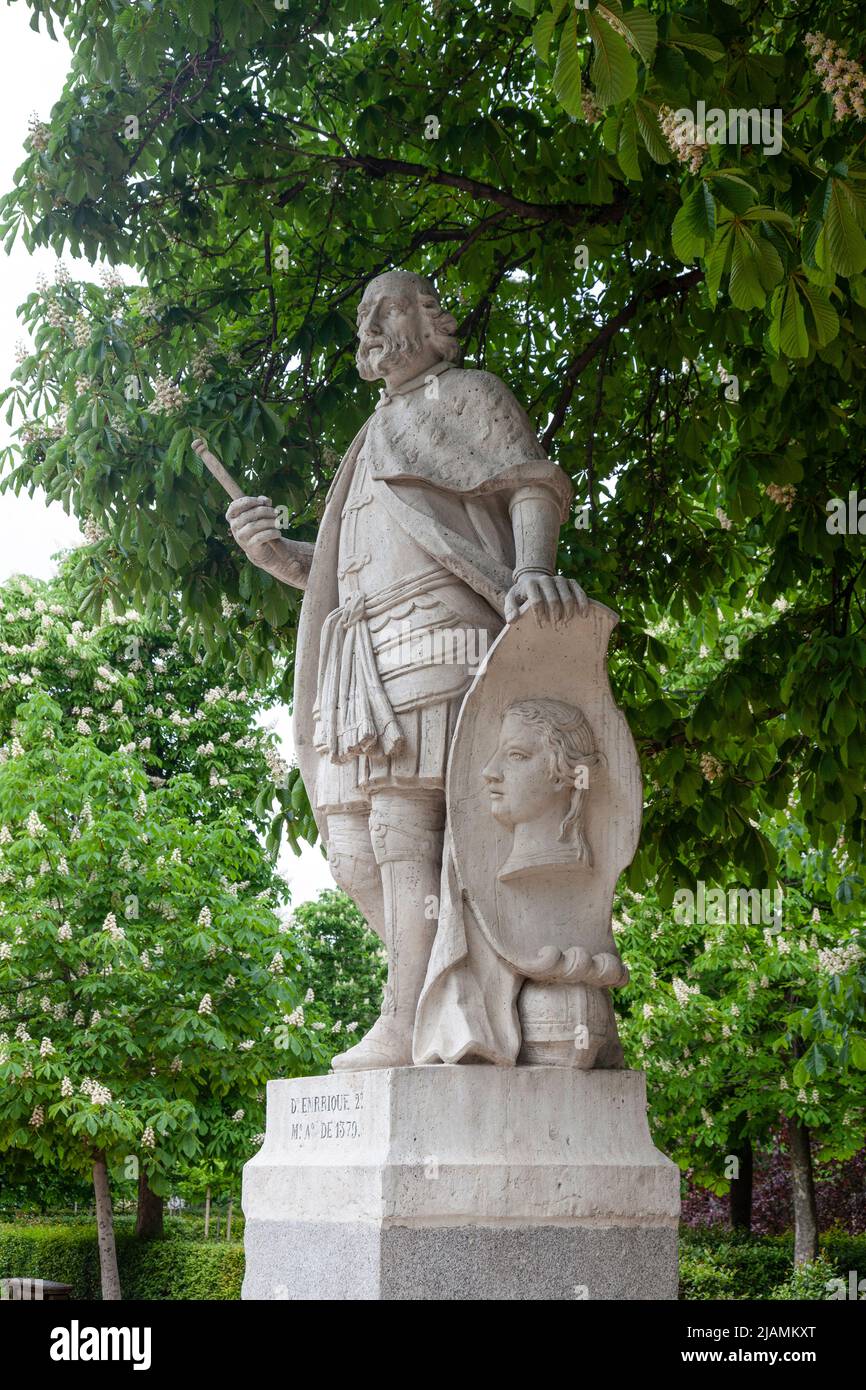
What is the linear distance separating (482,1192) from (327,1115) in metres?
0.67

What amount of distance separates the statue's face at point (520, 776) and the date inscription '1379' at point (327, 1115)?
102cm

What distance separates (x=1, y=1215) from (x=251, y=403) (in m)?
21.3

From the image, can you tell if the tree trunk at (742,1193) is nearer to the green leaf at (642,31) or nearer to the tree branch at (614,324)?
the tree branch at (614,324)

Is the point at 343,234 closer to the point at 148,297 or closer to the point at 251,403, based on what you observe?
the point at 148,297

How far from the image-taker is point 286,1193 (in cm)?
539

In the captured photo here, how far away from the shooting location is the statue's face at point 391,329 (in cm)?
608

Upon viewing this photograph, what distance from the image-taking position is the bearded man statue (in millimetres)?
5453

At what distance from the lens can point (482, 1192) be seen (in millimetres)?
4879

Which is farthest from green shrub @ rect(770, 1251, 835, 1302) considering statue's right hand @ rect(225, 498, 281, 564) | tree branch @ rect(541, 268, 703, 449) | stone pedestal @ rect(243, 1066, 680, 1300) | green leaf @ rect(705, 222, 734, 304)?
green leaf @ rect(705, 222, 734, 304)

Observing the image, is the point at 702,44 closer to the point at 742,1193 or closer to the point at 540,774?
the point at 540,774

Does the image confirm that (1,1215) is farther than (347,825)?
Yes

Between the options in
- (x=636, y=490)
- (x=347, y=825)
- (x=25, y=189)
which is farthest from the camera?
(x=636, y=490)

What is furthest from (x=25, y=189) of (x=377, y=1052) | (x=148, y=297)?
(x=377, y=1052)
